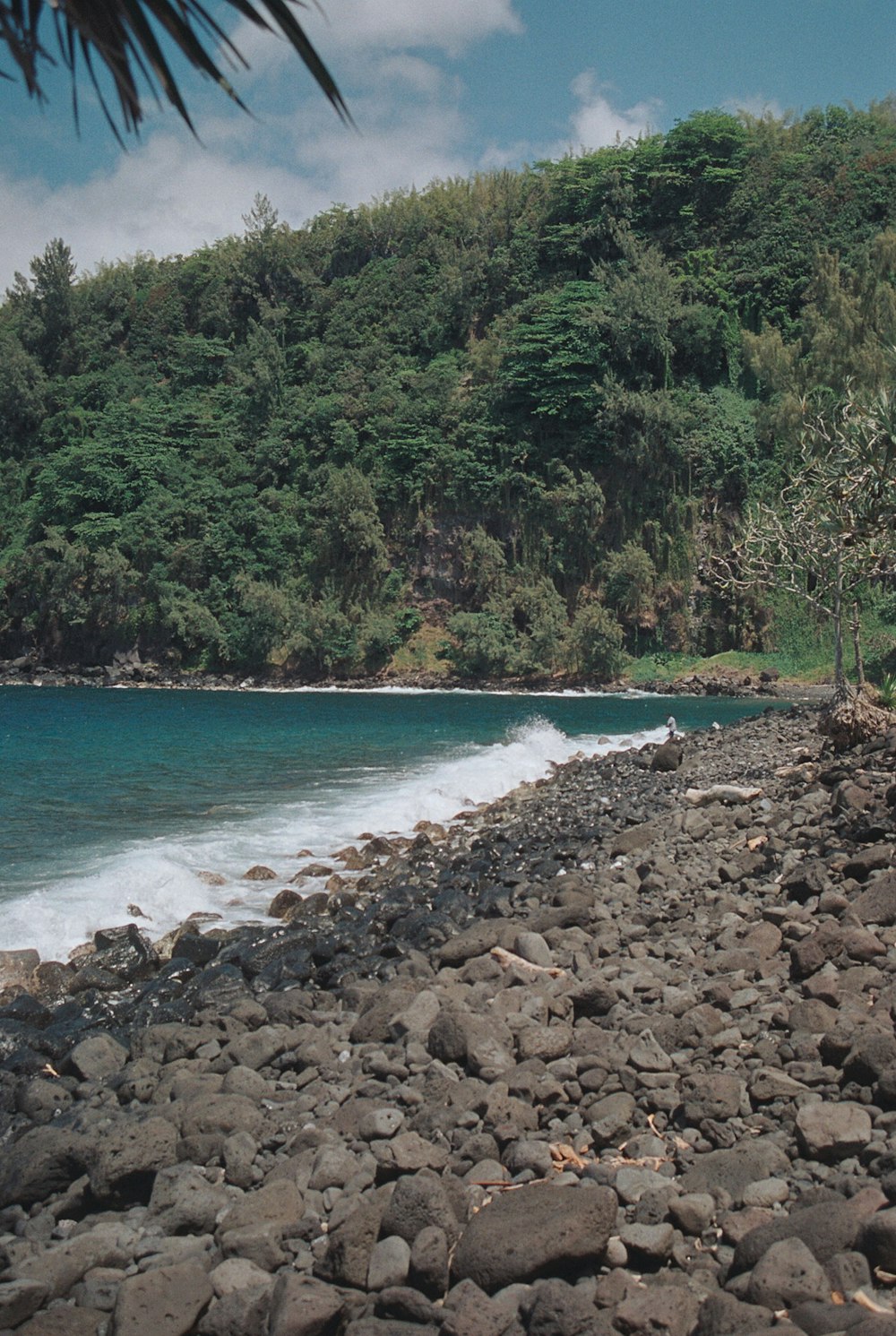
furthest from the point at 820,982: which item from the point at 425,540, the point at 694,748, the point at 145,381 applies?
the point at 145,381

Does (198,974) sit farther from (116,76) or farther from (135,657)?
(135,657)

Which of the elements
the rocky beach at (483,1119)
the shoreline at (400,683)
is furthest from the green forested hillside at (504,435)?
the rocky beach at (483,1119)

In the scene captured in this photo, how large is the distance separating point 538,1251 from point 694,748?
1874 cm

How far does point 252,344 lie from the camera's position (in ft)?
242

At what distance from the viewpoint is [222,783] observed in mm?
20281

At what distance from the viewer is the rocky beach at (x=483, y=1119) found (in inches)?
149

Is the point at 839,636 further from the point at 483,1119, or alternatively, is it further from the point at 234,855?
the point at 483,1119

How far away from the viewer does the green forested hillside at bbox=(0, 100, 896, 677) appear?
56438mm

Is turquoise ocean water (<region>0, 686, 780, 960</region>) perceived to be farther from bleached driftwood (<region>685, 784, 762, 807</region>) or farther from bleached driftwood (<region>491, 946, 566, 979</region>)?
bleached driftwood (<region>685, 784, 762, 807</region>)

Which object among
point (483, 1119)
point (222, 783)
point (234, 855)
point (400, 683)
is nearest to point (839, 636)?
point (222, 783)

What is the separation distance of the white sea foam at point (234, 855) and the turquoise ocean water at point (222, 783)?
0.03m

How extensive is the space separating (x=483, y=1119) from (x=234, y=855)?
9308 millimetres

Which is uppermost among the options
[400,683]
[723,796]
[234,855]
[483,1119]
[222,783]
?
[400,683]

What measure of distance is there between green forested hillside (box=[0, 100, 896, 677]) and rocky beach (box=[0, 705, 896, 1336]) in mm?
43869
